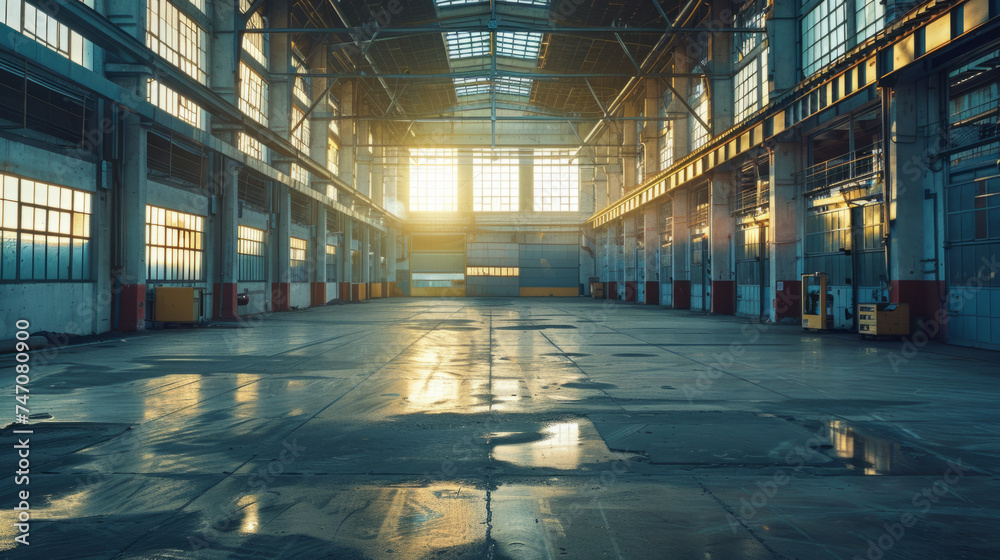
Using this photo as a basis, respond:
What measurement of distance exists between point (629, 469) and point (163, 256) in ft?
61.5

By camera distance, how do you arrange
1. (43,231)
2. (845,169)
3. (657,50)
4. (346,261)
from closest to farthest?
(43,231), (845,169), (657,50), (346,261)

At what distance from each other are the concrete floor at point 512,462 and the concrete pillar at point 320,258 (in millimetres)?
25098

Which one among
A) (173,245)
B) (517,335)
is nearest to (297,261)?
(173,245)

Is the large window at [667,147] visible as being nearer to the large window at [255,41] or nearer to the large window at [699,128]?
the large window at [699,128]

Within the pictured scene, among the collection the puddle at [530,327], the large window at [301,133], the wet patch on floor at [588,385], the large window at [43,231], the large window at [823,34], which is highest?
the large window at [301,133]

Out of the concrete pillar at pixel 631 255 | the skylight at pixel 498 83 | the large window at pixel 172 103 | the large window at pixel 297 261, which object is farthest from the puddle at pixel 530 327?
the skylight at pixel 498 83

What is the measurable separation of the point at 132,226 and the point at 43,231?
309 centimetres

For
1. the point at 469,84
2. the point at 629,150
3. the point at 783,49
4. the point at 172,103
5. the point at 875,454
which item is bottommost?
the point at 875,454

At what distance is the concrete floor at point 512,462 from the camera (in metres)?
3.36

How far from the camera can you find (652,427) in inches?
234

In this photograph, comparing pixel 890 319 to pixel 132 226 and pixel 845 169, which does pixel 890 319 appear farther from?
pixel 132 226

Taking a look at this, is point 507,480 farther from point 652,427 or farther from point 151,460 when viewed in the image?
point 151,460

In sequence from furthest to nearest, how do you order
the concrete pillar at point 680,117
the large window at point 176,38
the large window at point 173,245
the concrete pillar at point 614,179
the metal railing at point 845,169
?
the concrete pillar at point 614,179 < the concrete pillar at point 680,117 < the large window at point 176,38 < the large window at point 173,245 < the metal railing at point 845,169

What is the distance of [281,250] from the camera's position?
29.5 metres
